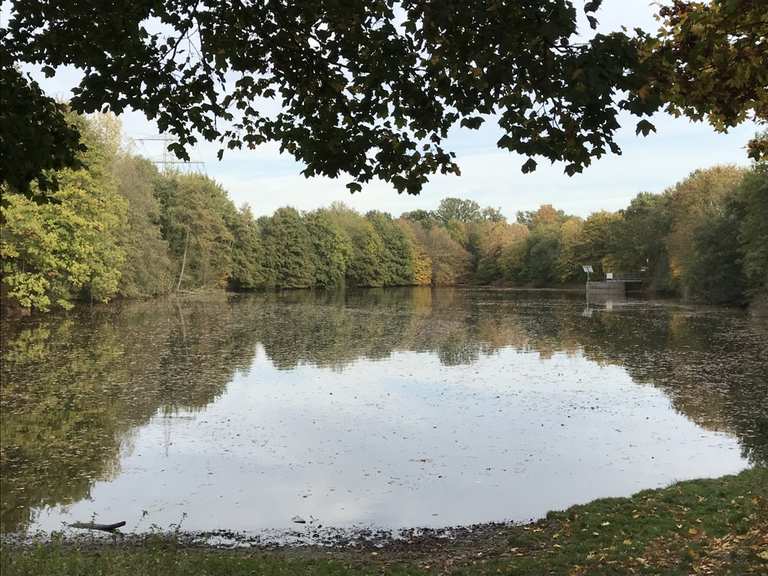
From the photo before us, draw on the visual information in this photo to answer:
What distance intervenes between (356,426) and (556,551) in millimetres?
7024

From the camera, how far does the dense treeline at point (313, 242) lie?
3509cm

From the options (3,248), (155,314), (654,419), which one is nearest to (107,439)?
(654,419)

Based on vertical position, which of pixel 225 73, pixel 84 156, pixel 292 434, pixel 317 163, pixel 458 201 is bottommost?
pixel 292 434

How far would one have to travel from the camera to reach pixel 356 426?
13305mm

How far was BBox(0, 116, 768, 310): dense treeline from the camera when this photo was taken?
115 ft

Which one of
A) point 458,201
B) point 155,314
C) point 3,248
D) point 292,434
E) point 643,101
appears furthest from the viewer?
point 458,201

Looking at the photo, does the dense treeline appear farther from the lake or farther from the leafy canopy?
the lake

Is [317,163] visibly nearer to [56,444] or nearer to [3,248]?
[56,444]

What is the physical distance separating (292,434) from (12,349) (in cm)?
1468

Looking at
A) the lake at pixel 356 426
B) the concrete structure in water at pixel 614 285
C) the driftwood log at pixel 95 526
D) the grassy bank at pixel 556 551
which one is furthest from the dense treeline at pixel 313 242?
A: the lake at pixel 356 426

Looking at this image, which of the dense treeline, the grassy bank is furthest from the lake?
the dense treeline

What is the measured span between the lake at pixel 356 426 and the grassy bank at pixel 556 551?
999 millimetres

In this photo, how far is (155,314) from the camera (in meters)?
39.7

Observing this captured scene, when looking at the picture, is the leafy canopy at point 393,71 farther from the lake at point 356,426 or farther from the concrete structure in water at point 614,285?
the concrete structure in water at point 614,285
